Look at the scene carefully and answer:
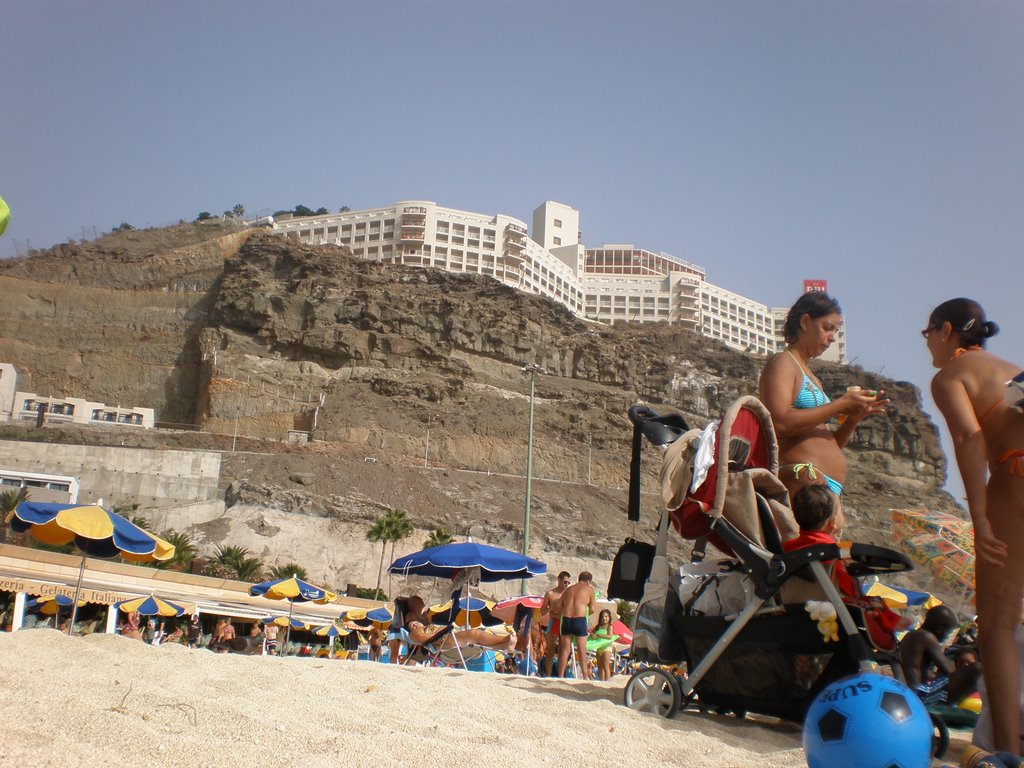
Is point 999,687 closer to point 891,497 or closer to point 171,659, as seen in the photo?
point 171,659

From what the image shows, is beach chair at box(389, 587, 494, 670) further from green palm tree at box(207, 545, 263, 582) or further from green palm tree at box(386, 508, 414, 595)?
green palm tree at box(386, 508, 414, 595)

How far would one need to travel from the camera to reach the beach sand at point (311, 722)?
268 centimetres

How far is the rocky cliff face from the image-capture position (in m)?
59.9

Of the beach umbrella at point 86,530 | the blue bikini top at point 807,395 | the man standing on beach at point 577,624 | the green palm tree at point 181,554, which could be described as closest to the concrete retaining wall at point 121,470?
the green palm tree at point 181,554

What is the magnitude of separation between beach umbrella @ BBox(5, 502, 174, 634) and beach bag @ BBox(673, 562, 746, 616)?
26.3 feet

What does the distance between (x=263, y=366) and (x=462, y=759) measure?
62626mm

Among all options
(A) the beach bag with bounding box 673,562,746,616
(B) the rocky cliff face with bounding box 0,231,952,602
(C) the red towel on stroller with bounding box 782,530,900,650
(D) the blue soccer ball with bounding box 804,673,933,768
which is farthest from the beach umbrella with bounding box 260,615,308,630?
(B) the rocky cliff face with bounding box 0,231,952,602

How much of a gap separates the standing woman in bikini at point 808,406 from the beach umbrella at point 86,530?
8.51m

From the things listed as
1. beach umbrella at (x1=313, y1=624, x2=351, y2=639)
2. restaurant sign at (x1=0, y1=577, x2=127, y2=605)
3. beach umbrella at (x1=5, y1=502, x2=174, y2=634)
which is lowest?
beach umbrella at (x1=313, y1=624, x2=351, y2=639)

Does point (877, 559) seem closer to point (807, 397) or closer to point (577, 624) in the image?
point (807, 397)

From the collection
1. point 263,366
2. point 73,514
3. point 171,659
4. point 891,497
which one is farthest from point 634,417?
point 891,497

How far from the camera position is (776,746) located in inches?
147

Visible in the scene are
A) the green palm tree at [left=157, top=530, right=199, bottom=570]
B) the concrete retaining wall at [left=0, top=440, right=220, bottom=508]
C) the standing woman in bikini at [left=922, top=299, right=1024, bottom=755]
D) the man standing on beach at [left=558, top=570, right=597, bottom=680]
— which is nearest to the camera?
the standing woman in bikini at [left=922, top=299, right=1024, bottom=755]

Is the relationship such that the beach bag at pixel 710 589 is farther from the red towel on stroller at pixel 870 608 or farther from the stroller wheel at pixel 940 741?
the stroller wheel at pixel 940 741
